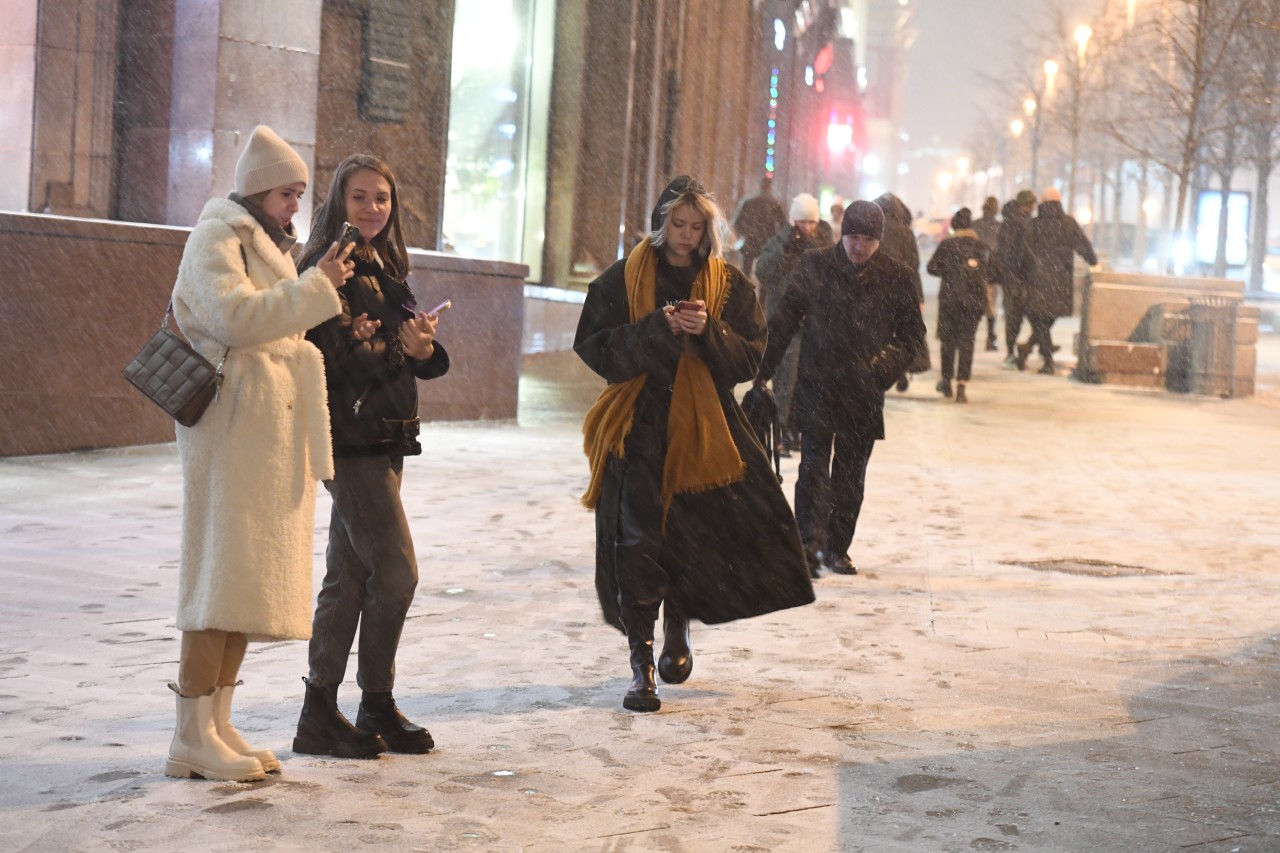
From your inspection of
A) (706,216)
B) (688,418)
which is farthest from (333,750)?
(706,216)

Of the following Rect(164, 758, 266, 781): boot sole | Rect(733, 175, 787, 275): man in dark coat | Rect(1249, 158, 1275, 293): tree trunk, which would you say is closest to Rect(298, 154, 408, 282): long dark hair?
Rect(164, 758, 266, 781): boot sole

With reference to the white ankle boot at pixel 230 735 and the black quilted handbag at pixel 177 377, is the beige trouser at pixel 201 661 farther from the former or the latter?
the black quilted handbag at pixel 177 377

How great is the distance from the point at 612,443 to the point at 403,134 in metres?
9.33

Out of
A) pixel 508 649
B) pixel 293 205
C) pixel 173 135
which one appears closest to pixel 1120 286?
pixel 173 135

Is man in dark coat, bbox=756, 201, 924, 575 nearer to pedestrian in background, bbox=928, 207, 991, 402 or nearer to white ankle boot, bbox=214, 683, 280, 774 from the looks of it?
white ankle boot, bbox=214, 683, 280, 774

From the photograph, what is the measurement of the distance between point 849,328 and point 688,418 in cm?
244

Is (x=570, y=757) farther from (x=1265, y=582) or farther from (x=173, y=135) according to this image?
(x=173, y=135)

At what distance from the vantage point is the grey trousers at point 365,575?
5.17m

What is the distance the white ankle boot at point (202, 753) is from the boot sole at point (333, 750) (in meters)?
0.35

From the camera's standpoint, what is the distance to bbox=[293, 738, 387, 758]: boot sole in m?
5.25

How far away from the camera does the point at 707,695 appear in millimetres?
6344

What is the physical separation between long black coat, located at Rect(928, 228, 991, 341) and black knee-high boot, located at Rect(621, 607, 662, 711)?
12.2 m

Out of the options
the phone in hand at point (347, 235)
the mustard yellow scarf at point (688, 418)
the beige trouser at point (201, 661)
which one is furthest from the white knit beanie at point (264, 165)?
the mustard yellow scarf at point (688, 418)

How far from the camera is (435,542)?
9.16 meters
